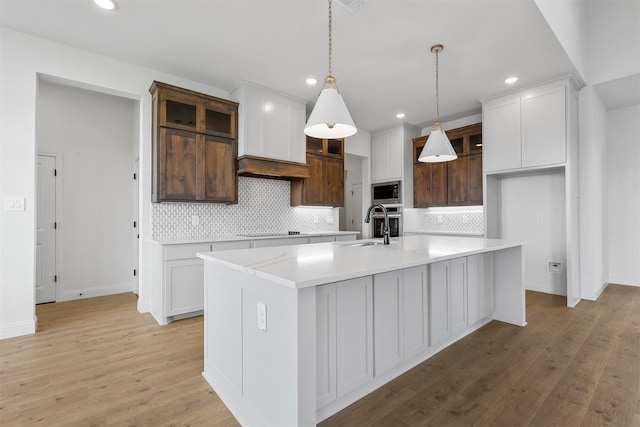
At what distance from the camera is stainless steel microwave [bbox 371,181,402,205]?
18.8ft

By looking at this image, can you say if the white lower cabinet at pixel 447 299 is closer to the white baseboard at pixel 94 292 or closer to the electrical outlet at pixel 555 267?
the electrical outlet at pixel 555 267

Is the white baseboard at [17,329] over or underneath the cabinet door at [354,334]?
underneath

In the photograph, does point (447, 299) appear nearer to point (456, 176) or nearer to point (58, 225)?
point (456, 176)

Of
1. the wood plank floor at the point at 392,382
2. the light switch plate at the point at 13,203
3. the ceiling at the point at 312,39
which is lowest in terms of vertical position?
the wood plank floor at the point at 392,382

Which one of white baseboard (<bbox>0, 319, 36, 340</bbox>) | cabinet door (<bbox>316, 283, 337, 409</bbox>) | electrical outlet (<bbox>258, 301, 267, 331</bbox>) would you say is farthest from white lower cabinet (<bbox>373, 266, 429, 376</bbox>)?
white baseboard (<bbox>0, 319, 36, 340</bbox>)

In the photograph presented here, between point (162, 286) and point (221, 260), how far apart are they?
1.83 m

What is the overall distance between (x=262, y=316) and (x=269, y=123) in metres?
3.18

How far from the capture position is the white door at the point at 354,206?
27.7ft

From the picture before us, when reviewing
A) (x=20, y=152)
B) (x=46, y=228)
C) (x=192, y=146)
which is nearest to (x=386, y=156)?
(x=192, y=146)

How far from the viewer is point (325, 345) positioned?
166 cm

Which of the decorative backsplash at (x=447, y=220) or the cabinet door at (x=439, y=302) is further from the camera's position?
the decorative backsplash at (x=447, y=220)

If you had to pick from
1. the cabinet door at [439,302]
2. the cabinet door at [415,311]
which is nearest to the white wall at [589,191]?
the cabinet door at [439,302]

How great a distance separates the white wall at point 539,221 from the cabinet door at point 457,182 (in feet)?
2.02

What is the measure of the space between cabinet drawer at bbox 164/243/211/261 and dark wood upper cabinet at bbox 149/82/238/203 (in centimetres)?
59
